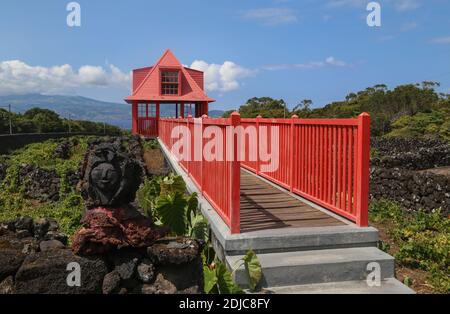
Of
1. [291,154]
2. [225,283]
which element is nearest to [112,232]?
[225,283]

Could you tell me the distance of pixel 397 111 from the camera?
43.7 meters

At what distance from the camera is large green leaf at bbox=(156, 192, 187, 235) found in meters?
5.62

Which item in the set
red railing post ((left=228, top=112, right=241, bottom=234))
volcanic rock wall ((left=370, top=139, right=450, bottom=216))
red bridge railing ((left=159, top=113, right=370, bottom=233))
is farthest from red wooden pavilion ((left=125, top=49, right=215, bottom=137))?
red railing post ((left=228, top=112, right=241, bottom=234))

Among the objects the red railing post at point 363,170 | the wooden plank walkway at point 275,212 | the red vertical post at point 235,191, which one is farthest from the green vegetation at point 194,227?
the red railing post at point 363,170

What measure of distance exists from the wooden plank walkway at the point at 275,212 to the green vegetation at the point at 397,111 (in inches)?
1030

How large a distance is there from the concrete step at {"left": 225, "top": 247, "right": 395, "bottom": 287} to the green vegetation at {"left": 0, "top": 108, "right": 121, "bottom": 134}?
26.6m

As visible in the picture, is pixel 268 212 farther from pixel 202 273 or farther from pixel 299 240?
pixel 202 273

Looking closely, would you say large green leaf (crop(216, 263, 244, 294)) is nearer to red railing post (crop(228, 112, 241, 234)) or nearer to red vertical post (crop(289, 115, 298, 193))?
red railing post (crop(228, 112, 241, 234))

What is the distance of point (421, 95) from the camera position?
139ft

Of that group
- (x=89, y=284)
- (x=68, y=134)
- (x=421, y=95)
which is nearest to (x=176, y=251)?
(x=89, y=284)

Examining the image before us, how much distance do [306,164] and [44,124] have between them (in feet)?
98.9

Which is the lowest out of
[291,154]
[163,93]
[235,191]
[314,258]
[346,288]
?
[346,288]

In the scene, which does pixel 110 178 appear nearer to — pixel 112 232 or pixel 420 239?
pixel 112 232
